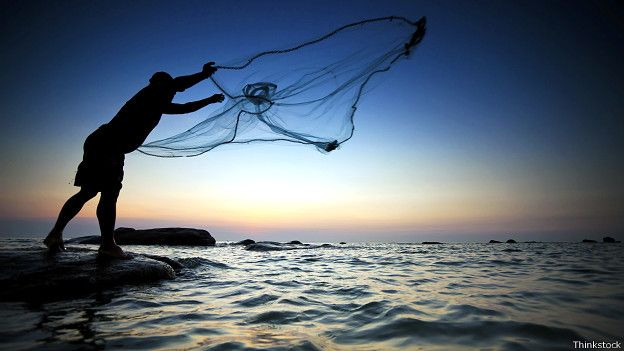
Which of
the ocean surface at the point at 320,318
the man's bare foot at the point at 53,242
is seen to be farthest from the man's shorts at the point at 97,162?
the ocean surface at the point at 320,318

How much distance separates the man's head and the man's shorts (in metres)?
1.10

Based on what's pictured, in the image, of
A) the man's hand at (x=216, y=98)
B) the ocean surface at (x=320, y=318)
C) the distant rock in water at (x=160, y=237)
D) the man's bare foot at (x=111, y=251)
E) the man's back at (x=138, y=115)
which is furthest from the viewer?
the distant rock in water at (x=160, y=237)

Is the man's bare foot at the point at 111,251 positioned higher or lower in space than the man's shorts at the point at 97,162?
lower

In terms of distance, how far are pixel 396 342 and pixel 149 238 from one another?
969 inches

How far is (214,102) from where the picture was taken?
19.1 ft

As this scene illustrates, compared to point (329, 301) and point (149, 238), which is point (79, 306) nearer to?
point (329, 301)

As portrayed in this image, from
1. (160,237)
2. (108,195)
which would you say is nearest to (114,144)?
(108,195)

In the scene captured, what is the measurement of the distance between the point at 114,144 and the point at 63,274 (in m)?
2.09

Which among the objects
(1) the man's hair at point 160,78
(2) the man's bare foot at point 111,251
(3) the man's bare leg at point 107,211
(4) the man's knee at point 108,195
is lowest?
(2) the man's bare foot at point 111,251

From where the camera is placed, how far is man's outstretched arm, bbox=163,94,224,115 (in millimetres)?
5455

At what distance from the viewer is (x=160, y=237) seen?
75.1ft

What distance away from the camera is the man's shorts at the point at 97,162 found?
16.5ft

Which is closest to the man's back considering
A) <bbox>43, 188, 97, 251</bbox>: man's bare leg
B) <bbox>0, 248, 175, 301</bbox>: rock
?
<bbox>43, 188, 97, 251</bbox>: man's bare leg

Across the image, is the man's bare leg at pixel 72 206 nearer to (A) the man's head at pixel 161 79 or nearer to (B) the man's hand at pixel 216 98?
(A) the man's head at pixel 161 79
